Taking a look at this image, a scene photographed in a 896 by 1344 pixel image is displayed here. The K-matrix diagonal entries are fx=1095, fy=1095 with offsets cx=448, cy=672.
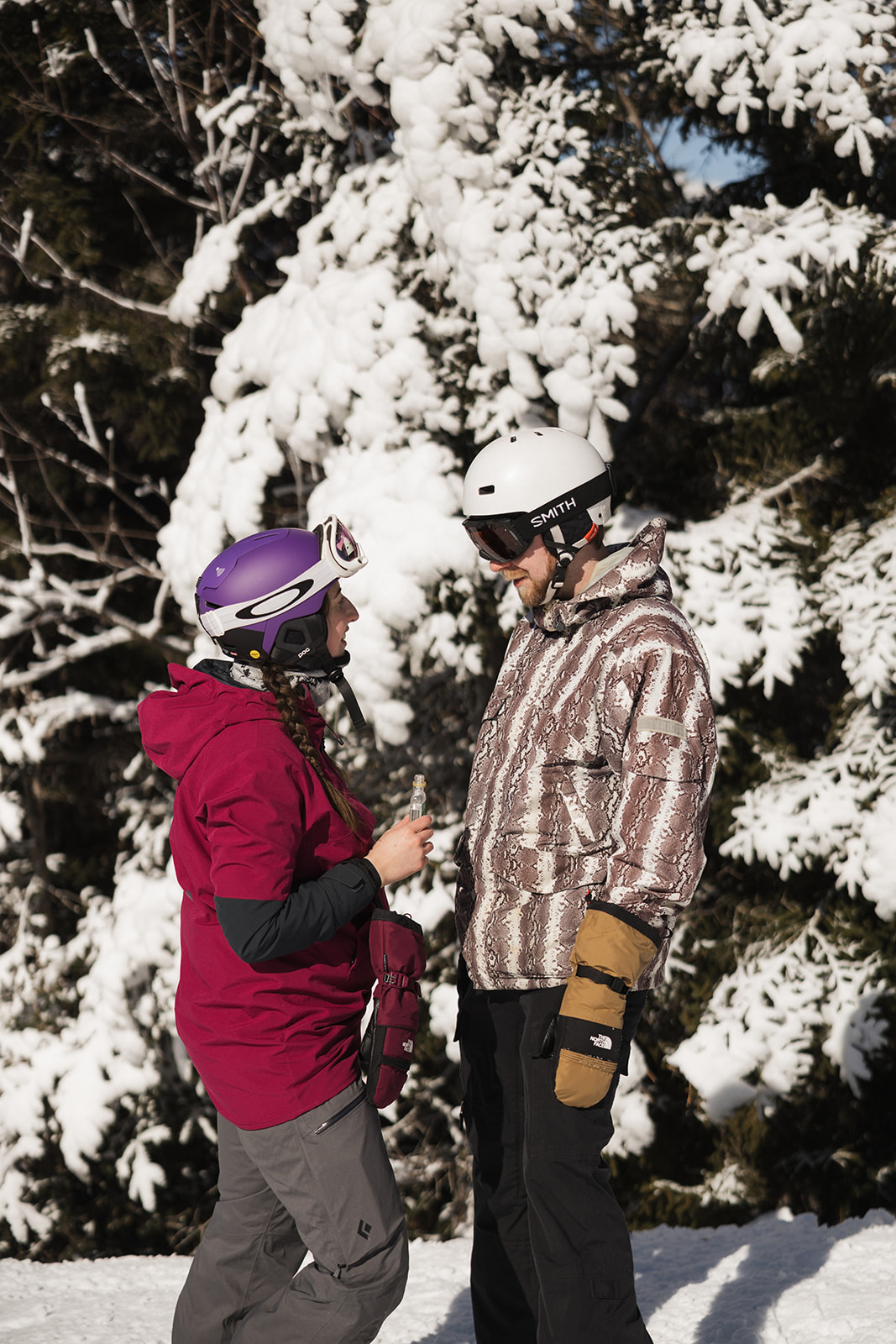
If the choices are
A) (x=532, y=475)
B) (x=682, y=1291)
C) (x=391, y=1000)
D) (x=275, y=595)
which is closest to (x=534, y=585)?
(x=532, y=475)

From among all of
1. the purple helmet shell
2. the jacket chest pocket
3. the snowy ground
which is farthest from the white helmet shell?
the snowy ground

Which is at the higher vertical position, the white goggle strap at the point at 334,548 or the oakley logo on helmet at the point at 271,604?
the white goggle strap at the point at 334,548

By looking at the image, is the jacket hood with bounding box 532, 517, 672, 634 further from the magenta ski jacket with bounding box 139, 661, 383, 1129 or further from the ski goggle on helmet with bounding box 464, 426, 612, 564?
the magenta ski jacket with bounding box 139, 661, 383, 1129

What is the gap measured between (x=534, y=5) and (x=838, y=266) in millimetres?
1561

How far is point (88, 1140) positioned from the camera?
5.45 meters

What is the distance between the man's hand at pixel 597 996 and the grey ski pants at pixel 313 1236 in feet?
1.22

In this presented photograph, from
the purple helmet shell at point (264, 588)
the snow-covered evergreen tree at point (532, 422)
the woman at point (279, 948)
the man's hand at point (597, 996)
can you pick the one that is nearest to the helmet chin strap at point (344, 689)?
the woman at point (279, 948)

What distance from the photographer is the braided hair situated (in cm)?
197

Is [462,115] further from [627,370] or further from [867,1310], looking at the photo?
[867,1310]

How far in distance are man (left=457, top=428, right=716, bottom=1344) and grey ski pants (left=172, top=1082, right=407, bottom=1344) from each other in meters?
Result: 0.31

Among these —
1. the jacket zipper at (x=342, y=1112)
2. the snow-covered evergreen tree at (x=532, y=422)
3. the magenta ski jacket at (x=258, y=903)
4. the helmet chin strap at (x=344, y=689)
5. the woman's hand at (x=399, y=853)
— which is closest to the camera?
the magenta ski jacket at (x=258, y=903)

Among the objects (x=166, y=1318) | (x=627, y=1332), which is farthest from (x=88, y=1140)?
(x=627, y=1332)

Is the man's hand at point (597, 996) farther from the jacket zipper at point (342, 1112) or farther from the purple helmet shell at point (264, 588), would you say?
the purple helmet shell at point (264, 588)

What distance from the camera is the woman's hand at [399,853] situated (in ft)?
6.59
